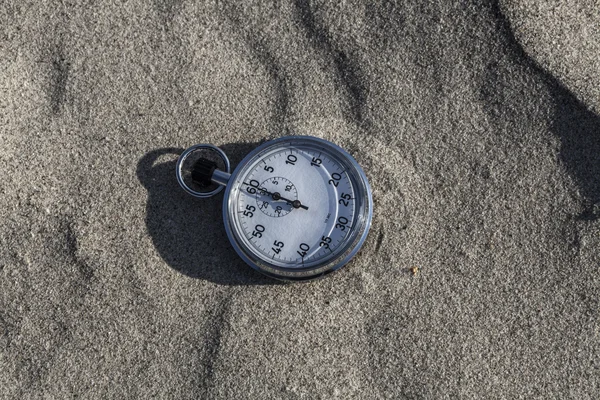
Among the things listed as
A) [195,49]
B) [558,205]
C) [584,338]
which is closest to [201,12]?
[195,49]

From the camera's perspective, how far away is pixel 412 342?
2.01 metres

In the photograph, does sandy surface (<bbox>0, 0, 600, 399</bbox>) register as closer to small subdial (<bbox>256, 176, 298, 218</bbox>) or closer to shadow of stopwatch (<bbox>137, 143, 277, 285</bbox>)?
shadow of stopwatch (<bbox>137, 143, 277, 285</bbox>)

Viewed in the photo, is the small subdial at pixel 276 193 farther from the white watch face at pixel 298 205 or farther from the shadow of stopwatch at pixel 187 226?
the shadow of stopwatch at pixel 187 226

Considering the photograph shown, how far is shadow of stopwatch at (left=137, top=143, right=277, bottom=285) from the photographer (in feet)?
6.81

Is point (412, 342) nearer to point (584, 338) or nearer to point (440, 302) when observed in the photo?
point (440, 302)

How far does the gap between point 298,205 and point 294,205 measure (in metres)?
0.01

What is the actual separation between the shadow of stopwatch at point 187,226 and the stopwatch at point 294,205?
73 mm

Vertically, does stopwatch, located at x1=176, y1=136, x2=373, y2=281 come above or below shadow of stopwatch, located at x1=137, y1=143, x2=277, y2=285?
above

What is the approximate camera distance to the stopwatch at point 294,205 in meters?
1.98

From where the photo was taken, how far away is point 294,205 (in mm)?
1962

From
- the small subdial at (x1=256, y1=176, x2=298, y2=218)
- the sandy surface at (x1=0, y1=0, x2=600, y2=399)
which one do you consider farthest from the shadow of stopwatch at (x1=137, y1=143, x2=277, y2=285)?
the small subdial at (x1=256, y1=176, x2=298, y2=218)

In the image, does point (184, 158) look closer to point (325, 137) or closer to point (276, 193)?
point (276, 193)

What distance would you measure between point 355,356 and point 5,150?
1375 mm

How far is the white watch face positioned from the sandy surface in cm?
10
